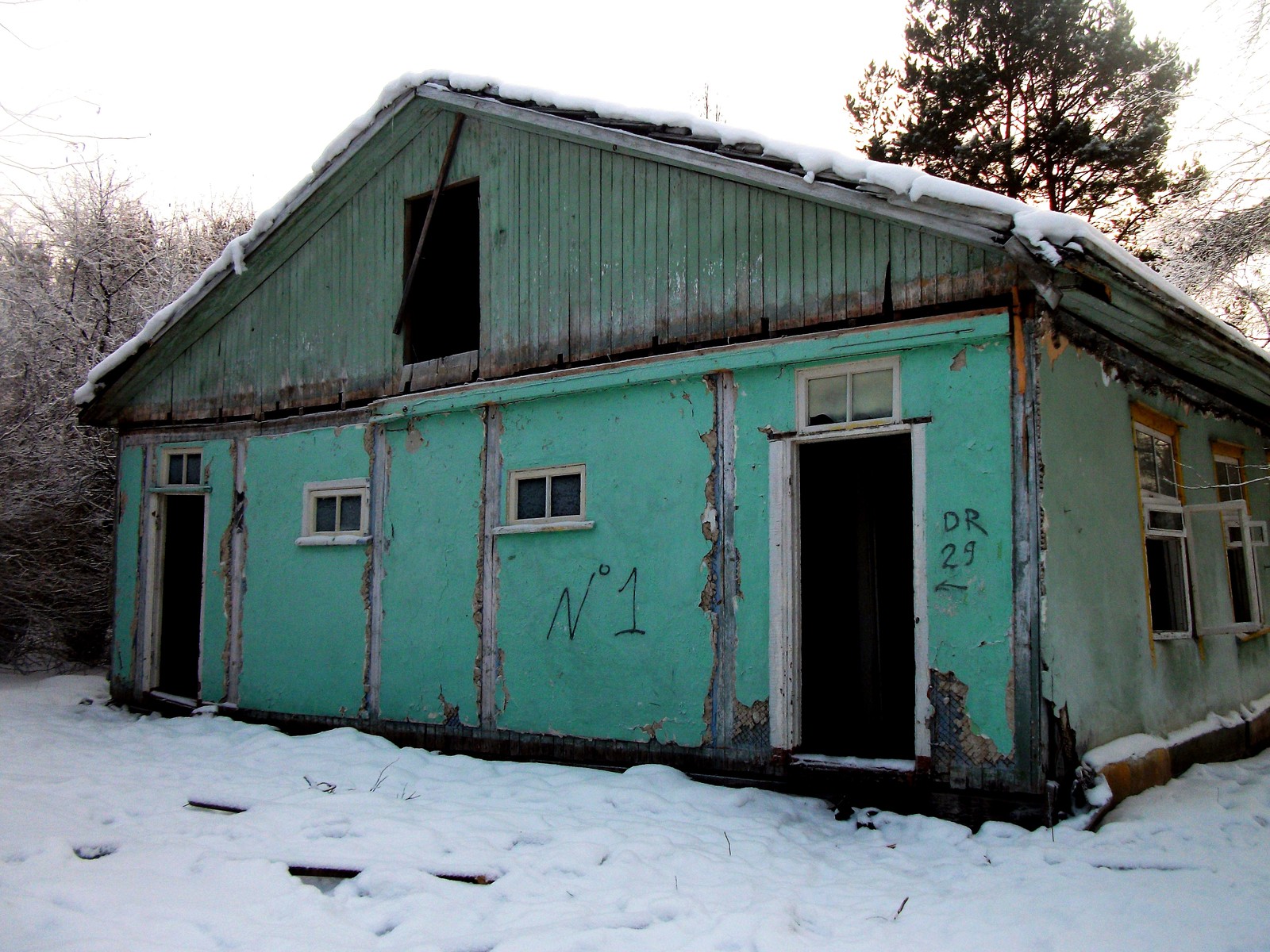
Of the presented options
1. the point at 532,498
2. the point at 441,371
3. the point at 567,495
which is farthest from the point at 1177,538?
the point at 441,371

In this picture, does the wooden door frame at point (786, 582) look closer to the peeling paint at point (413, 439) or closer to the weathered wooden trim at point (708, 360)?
the weathered wooden trim at point (708, 360)

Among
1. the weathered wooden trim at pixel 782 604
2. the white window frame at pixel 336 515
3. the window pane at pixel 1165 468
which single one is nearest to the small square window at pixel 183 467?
the white window frame at pixel 336 515

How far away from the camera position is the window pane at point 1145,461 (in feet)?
23.6

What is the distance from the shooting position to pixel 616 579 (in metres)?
7.15

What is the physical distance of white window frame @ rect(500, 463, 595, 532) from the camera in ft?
24.4

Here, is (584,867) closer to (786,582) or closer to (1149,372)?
(786,582)

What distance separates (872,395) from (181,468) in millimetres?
7931

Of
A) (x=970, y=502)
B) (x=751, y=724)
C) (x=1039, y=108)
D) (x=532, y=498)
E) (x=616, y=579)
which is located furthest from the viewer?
(x=1039, y=108)

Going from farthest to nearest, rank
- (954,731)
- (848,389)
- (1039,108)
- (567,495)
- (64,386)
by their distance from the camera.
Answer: (1039,108) → (64,386) → (567,495) → (848,389) → (954,731)

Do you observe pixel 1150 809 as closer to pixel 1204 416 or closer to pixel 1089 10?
pixel 1204 416

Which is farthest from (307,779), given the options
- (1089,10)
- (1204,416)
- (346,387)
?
(1089,10)

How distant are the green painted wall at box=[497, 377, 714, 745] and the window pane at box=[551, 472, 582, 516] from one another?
16 centimetres

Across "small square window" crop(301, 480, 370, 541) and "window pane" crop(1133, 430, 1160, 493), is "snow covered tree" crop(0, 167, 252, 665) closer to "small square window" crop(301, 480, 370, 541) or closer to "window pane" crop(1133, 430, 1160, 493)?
"small square window" crop(301, 480, 370, 541)

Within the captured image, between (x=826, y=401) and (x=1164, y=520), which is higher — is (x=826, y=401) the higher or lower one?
the higher one
